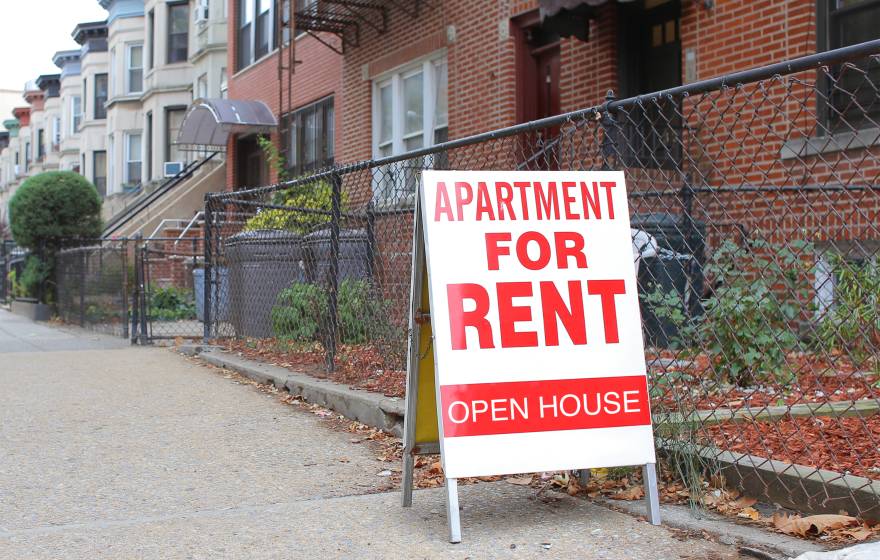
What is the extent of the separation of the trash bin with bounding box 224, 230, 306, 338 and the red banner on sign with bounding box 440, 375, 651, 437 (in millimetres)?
5157

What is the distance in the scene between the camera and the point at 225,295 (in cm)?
1087

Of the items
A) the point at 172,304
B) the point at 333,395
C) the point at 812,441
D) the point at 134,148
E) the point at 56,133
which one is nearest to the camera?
the point at 812,441

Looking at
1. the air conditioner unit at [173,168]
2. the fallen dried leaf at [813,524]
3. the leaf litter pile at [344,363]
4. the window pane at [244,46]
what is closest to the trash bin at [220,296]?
the leaf litter pile at [344,363]

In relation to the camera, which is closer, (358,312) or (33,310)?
(358,312)

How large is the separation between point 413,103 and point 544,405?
36.8 ft

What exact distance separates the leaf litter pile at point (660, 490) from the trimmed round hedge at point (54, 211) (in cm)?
1309

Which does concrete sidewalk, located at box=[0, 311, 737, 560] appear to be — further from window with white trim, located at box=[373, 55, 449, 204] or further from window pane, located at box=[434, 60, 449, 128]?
window pane, located at box=[434, 60, 449, 128]

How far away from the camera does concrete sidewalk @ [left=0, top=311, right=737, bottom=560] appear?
3773 mm

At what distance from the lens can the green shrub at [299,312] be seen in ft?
26.1

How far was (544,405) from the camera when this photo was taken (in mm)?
3936

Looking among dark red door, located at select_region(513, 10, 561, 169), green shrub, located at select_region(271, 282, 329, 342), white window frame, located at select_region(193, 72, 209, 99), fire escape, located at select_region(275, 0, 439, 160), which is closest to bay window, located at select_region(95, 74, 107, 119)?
white window frame, located at select_region(193, 72, 209, 99)

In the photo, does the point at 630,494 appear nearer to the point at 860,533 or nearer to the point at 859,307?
the point at 860,533

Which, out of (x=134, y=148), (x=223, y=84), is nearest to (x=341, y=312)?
(x=223, y=84)

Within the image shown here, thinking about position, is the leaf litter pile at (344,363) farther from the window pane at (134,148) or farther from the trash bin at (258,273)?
the window pane at (134,148)
